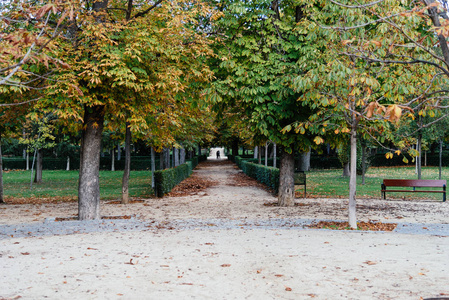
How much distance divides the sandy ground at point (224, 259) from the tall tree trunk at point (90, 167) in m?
0.92

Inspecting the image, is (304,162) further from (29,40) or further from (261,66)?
(29,40)

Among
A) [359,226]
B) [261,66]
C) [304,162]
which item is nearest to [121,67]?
[261,66]

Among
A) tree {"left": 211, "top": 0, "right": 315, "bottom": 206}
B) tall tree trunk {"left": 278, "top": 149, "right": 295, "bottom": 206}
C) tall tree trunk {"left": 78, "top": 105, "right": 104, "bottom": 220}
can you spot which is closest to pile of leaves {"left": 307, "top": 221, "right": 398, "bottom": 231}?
tree {"left": 211, "top": 0, "right": 315, "bottom": 206}

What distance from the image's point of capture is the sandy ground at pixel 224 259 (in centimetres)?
478

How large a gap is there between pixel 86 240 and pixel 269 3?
26.0 ft

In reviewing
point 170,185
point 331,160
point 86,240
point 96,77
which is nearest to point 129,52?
point 96,77

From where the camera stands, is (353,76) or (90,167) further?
(90,167)

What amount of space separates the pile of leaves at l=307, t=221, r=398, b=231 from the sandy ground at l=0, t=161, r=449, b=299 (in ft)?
1.21

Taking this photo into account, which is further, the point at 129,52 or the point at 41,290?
the point at 129,52

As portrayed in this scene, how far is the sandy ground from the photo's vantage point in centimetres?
478

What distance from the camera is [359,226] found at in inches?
356

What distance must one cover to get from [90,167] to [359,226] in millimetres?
6865

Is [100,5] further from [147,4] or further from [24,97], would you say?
[24,97]

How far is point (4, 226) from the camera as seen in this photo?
929cm
